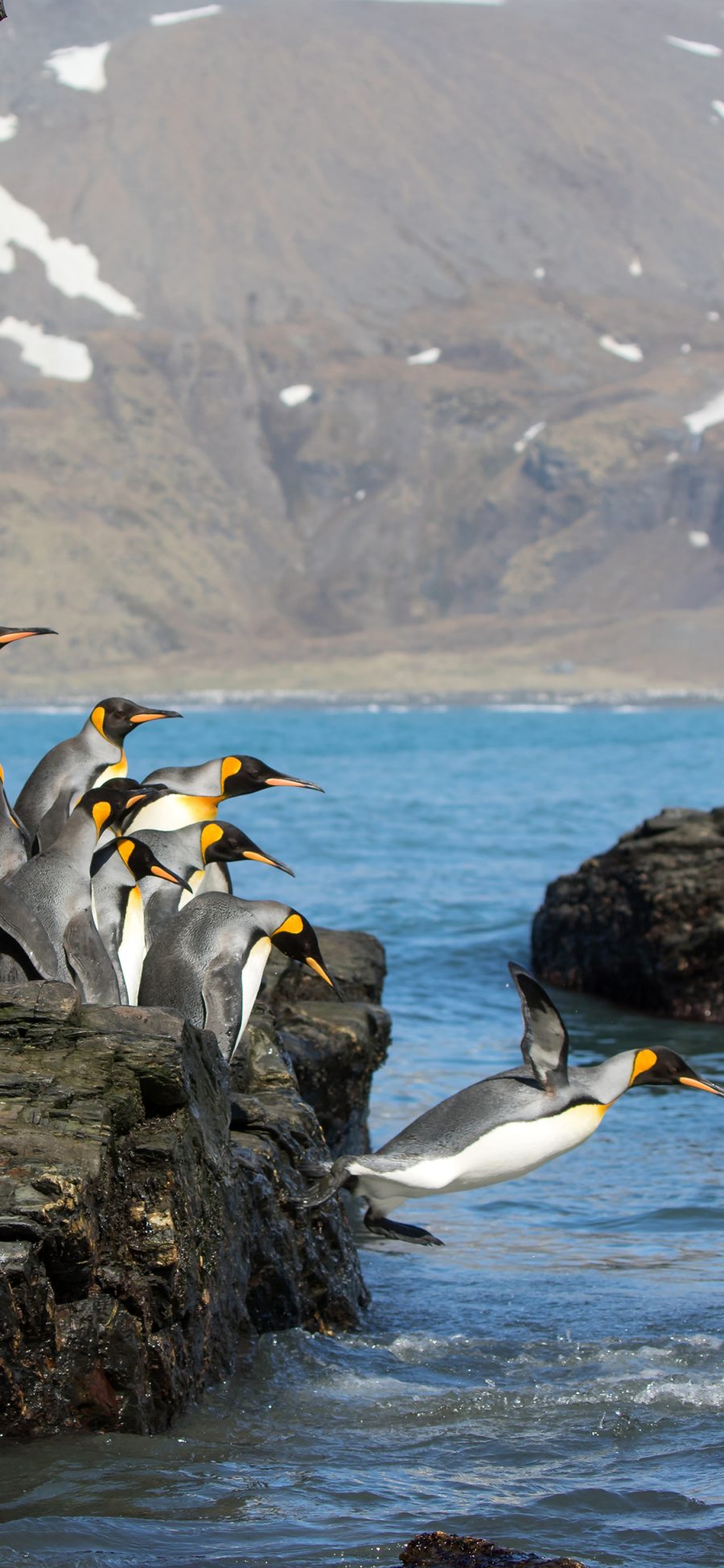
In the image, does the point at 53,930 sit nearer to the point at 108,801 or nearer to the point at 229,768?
the point at 108,801

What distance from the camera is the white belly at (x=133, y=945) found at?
680 cm

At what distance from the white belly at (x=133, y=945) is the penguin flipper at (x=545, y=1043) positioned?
1615 millimetres

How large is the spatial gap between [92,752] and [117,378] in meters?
193

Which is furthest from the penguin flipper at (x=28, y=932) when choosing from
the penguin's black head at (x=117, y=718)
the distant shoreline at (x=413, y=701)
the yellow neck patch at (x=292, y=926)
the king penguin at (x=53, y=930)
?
the distant shoreline at (x=413, y=701)

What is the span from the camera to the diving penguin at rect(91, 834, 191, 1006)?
21.8ft

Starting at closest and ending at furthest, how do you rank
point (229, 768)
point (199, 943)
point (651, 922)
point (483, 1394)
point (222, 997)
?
point (483, 1394) < point (222, 997) < point (199, 943) < point (229, 768) < point (651, 922)

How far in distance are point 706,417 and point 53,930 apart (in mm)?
196754

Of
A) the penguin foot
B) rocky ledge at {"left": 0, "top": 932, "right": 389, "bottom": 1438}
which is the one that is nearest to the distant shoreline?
rocky ledge at {"left": 0, "top": 932, "right": 389, "bottom": 1438}

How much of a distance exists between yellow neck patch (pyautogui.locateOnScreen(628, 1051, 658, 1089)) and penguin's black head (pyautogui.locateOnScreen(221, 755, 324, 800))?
207 centimetres

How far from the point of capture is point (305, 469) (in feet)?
642

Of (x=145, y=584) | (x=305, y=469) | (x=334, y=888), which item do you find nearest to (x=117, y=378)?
(x=305, y=469)

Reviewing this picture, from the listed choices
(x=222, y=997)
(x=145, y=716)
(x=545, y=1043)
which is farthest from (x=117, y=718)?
(x=545, y=1043)

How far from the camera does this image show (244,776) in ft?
25.5

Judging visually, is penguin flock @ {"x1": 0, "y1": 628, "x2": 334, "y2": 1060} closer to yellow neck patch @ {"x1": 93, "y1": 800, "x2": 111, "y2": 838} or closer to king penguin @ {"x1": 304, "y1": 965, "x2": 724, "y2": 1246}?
yellow neck patch @ {"x1": 93, "y1": 800, "x2": 111, "y2": 838}
